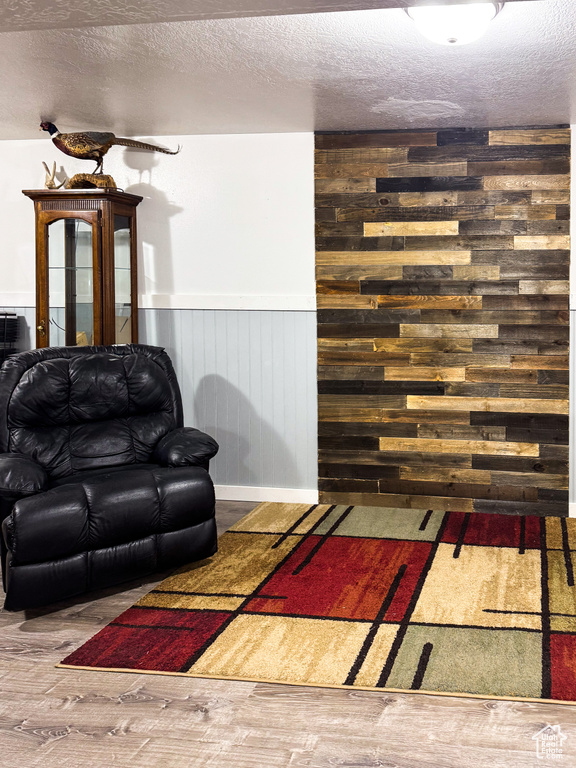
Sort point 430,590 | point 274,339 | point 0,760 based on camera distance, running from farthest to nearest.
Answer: point 274,339 < point 430,590 < point 0,760

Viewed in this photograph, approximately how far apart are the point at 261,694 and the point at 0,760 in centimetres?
78

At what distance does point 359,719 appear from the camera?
92.0 inches

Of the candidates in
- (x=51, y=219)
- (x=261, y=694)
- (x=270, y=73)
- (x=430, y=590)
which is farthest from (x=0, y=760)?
(x=51, y=219)

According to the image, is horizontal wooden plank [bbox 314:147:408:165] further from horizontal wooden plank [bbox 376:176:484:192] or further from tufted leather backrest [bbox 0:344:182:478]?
tufted leather backrest [bbox 0:344:182:478]

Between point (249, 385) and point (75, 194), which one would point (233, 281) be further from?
point (75, 194)

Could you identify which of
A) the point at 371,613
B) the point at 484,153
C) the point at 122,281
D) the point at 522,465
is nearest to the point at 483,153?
the point at 484,153

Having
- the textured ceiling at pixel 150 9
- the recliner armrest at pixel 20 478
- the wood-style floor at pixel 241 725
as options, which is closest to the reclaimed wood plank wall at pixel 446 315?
the recliner armrest at pixel 20 478

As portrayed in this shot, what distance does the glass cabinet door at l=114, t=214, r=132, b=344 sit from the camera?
4605 millimetres

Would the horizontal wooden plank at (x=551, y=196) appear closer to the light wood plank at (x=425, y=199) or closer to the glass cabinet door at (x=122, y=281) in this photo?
the light wood plank at (x=425, y=199)

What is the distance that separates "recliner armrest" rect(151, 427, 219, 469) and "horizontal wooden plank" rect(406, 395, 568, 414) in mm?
1469

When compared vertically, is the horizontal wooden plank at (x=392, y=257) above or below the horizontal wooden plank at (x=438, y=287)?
above

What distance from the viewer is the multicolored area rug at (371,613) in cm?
264

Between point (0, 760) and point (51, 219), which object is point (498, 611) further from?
point (51, 219)

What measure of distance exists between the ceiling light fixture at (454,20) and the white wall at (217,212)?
1893 mm
